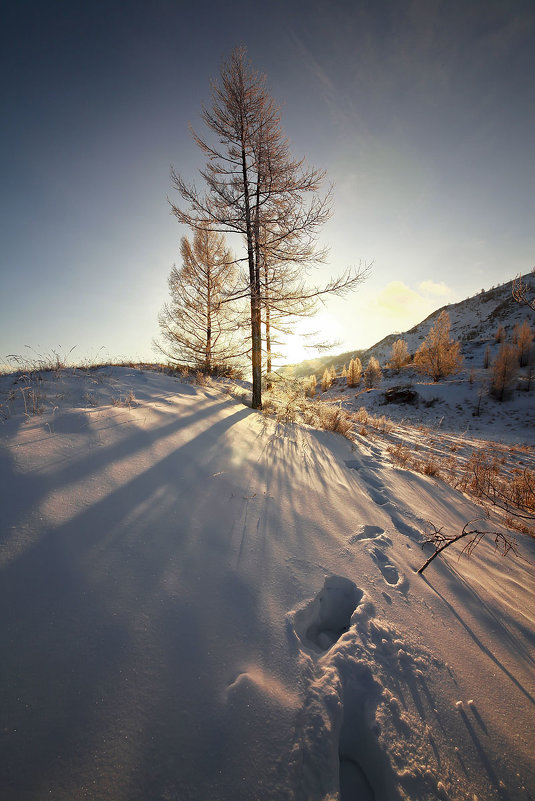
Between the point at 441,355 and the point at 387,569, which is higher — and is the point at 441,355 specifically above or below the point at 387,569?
above

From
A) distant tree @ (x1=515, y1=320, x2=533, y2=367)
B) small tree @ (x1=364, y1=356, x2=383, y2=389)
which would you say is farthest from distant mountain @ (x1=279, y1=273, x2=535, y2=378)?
distant tree @ (x1=515, y1=320, x2=533, y2=367)

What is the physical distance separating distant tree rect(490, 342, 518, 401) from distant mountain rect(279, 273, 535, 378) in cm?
1103

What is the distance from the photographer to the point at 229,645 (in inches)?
44.7

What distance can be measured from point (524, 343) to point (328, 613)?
21.9 m

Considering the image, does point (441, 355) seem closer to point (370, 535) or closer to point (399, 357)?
point (399, 357)

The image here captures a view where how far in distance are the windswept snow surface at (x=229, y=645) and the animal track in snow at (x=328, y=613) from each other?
0.4 inches

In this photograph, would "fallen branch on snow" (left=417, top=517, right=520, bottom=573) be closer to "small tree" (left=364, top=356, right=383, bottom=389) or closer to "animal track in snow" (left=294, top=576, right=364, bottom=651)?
"animal track in snow" (left=294, top=576, right=364, bottom=651)

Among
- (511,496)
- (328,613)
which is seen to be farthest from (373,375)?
(328,613)

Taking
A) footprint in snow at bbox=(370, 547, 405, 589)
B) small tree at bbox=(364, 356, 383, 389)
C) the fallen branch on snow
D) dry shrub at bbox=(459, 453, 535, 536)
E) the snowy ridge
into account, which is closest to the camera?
the fallen branch on snow

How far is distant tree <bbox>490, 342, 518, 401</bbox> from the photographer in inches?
547

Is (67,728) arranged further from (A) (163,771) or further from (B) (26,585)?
(B) (26,585)

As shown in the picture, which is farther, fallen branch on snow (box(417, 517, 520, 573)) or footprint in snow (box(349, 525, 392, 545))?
footprint in snow (box(349, 525, 392, 545))

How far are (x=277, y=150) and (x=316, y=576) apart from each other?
24.6 feet

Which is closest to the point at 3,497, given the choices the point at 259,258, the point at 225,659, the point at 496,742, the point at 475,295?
the point at 225,659
